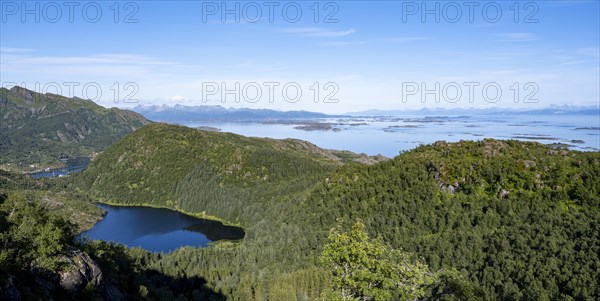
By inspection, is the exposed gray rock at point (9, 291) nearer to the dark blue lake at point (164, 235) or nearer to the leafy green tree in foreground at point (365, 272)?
the leafy green tree in foreground at point (365, 272)

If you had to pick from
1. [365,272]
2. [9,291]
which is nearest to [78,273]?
[9,291]

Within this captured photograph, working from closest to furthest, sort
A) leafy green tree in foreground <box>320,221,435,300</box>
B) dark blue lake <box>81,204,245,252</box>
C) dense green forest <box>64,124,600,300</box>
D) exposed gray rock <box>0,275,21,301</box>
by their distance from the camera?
leafy green tree in foreground <box>320,221,435,300</box>, exposed gray rock <box>0,275,21,301</box>, dense green forest <box>64,124,600,300</box>, dark blue lake <box>81,204,245,252</box>

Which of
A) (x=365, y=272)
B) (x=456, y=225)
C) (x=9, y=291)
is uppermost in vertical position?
(x=365, y=272)

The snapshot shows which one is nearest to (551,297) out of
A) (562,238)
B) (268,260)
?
(562,238)

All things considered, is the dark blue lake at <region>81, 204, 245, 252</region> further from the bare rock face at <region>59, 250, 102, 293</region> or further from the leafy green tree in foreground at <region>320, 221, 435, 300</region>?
the leafy green tree in foreground at <region>320, 221, 435, 300</region>

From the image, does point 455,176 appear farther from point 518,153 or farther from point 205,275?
point 205,275

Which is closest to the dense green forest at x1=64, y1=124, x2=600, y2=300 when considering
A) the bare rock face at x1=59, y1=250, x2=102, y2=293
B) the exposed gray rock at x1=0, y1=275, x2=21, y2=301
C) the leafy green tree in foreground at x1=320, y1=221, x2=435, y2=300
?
the leafy green tree in foreground at x1=320, y1=221, x2=435, y2=300

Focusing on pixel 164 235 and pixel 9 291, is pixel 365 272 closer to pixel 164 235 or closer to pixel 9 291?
pixel 9 291
